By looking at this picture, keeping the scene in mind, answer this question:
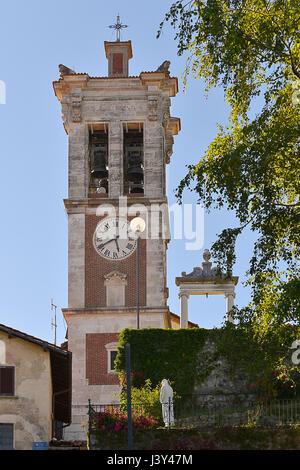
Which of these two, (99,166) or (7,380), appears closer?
(7,380)

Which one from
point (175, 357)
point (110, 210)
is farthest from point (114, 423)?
point (110, 210)

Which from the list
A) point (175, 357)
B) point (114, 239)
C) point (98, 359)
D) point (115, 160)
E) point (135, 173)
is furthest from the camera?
point (135, 173)

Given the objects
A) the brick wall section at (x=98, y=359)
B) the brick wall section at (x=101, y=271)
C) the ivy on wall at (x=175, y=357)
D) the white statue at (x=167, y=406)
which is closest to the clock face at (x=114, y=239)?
the brick wall section at (x=101, y=271)

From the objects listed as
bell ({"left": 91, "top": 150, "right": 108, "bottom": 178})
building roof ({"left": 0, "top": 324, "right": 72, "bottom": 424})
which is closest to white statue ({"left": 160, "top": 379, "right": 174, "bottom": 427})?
building roof ({"left": 0, "top": 324, "right": 72, "bottom": 424})

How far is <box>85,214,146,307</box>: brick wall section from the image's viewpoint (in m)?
65.7

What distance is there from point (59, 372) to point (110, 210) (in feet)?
67.1

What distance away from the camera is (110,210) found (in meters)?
67.3

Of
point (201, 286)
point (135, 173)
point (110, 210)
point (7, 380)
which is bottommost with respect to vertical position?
point (7, 380)

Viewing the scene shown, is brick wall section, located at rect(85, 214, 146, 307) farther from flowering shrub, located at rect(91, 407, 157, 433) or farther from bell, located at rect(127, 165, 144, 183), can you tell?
flowering shrub, located at rect(91, 407, 157, 433)

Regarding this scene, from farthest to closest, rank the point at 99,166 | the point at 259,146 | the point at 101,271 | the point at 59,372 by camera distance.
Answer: the point at 99,166
the point at 101,271
the point at 59,372
the point at 259,146

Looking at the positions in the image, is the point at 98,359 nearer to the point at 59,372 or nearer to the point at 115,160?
the point at 115,160

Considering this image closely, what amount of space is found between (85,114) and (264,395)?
91.0 feet

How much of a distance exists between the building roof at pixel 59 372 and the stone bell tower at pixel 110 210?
809 cm

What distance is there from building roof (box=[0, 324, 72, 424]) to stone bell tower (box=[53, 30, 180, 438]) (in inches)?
318
